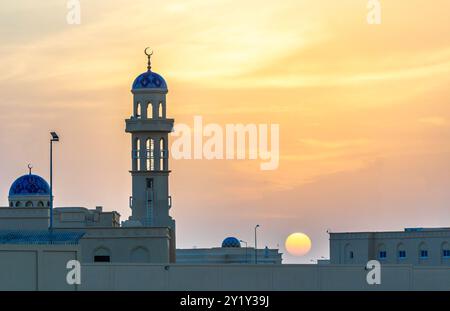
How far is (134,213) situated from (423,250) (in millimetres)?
36247

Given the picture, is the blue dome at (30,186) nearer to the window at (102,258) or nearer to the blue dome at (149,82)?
the blue dome at (149,82)

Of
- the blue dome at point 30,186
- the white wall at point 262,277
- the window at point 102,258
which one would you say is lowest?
the white wall at point 262,277

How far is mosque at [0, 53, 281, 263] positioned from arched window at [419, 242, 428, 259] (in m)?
33.3

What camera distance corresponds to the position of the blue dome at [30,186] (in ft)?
494

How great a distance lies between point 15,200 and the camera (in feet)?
494

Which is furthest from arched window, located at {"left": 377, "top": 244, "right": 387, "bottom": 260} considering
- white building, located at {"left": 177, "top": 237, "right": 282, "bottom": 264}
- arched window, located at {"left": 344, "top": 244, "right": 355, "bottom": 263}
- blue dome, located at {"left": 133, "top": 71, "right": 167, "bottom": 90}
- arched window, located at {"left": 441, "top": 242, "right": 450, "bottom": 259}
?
blue dome, located at {"left": 133, "top": 71, "right": 167, "bottom": 90}

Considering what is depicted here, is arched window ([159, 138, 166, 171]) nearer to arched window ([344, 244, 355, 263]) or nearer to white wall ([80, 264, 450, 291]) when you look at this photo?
arched window ([344, 244, 355, 263])

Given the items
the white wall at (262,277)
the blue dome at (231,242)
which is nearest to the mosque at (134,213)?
the white wall at (262,277)

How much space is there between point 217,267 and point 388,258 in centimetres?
7484

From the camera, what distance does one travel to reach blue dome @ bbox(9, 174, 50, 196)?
151 meters

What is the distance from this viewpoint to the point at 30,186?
495ft

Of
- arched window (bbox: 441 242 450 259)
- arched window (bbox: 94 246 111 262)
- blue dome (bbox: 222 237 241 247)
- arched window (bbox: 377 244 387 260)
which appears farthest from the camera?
blue dome (bbox: 222 237 241 247)
